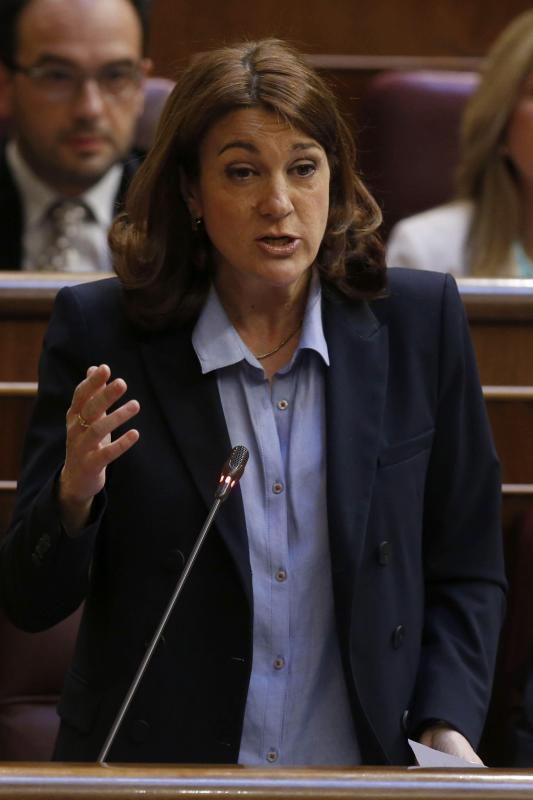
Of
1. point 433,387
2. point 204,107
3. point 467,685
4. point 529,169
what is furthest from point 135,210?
point 529,169

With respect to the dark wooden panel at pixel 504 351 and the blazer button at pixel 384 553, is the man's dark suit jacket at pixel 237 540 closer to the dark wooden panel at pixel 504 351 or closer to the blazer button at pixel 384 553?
the blazer button at pixel 384 553

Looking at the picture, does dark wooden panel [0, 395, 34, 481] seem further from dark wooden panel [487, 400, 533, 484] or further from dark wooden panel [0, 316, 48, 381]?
dark wooden panel [487, 400, 533, 484]

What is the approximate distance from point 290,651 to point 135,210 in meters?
0.23

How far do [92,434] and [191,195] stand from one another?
0.52 ft

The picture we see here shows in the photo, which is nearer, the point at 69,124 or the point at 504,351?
the point at 504,351

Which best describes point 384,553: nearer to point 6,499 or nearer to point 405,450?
point 405,450

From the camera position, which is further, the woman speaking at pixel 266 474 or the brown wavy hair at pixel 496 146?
the brown wavy hair at pixel 496 146

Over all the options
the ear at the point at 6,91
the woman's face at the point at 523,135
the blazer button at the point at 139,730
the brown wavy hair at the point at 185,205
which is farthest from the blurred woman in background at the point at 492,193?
the blazer button at the point at 139,730

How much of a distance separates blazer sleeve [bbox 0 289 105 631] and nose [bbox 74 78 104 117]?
568mm

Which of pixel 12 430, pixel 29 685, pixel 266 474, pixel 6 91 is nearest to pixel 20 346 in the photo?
pixel 12 430

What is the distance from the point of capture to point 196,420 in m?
0.65

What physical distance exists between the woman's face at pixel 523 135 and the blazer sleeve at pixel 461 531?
545 millimetres

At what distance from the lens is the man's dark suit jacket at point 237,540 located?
2.09 feet

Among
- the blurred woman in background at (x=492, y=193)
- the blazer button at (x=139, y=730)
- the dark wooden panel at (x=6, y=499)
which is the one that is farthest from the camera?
the blurred woman in background at (x=492, y=193)
